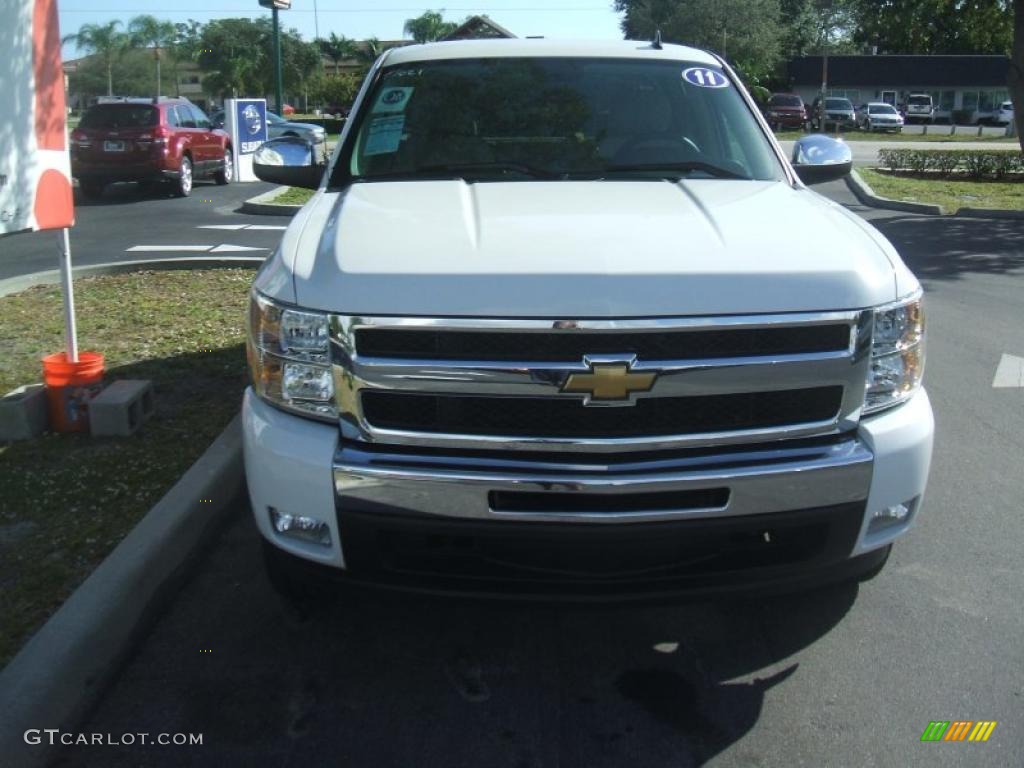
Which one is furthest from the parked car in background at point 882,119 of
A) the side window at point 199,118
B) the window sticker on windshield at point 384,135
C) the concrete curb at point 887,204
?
the window sticker on windshield at point 384,135

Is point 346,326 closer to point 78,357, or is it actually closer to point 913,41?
point 78,357

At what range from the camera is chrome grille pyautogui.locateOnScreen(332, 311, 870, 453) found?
9.36ft

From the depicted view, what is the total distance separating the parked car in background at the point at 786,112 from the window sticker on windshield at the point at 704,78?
45.5 meters

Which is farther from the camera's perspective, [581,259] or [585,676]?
[585,676]

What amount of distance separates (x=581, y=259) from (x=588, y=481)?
0.63 metres

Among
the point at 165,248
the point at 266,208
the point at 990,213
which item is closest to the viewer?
the point at 165,248

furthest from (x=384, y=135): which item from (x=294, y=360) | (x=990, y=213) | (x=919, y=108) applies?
(x=919, y=108)

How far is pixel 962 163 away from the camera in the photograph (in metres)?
21.5

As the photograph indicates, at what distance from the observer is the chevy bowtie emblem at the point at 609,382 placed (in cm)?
284

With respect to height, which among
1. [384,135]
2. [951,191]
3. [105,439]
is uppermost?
[384,135]

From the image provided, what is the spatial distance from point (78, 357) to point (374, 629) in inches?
103

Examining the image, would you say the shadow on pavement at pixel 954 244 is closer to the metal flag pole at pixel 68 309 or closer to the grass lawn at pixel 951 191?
the grass lawn at pixel 951 191

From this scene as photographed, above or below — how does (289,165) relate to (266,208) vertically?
above

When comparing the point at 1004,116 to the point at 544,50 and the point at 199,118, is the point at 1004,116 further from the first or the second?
the point at 544,50
